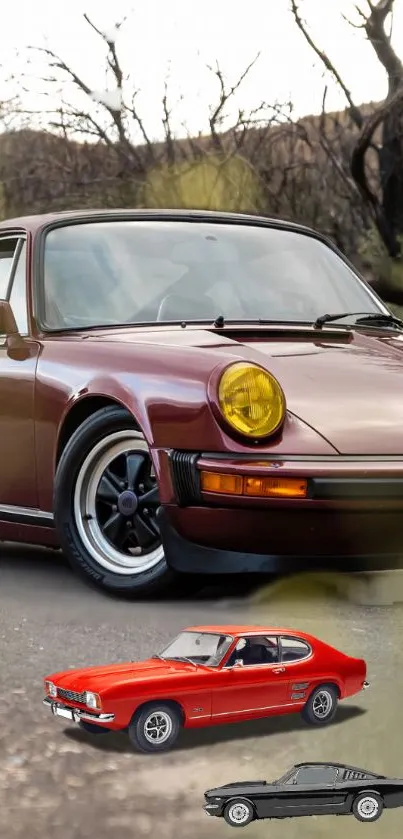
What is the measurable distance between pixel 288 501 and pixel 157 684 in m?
1.61

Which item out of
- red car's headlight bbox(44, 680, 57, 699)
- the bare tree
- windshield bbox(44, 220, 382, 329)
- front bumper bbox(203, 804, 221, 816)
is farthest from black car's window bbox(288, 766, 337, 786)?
the bare tree

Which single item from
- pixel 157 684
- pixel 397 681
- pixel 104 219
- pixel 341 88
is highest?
pixel 341 88

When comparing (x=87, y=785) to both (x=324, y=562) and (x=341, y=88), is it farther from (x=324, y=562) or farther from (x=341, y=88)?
(x=341, y=88)

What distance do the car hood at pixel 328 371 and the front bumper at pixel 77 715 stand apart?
5.30 ft

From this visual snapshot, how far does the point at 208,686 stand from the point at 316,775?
0.33 meters

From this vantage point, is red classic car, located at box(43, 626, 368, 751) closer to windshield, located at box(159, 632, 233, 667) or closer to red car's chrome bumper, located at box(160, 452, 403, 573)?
windshield, located at box(159, 632, 233, 667)

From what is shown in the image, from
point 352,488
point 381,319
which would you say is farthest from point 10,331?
point 352,488

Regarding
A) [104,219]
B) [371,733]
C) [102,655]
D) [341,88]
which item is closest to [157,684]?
[371,733]

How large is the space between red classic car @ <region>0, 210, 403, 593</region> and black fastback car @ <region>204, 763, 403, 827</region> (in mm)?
1833

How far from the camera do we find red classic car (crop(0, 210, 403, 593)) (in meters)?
3.72

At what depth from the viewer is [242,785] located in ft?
6.23

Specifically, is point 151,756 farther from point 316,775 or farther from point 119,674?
point 316,775

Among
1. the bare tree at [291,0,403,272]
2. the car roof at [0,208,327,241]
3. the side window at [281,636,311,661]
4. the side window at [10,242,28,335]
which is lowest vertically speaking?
the side window at [281,636,311,661]

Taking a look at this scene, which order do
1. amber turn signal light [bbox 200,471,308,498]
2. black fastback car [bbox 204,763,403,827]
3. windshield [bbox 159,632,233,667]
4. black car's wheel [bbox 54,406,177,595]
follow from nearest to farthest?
black fastback car [bbox 204,763,403,827], windshield [bbox 159,632,233,667], amber turn signal light [bbox 200,471,308,498], black car's wheel [bbox 54,406,177,595]
